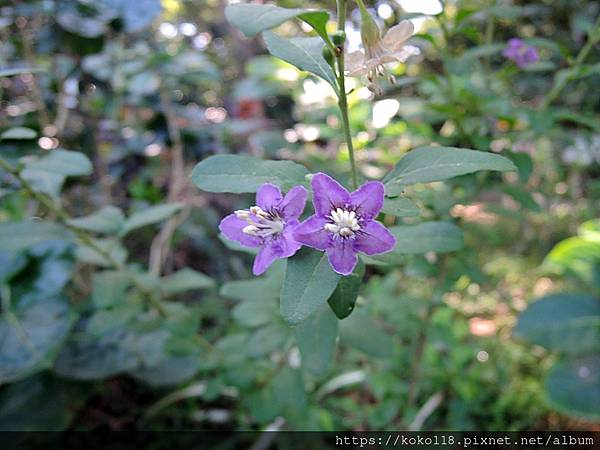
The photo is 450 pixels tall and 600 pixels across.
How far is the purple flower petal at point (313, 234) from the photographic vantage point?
0.56m

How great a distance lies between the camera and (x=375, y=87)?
639 millimetres

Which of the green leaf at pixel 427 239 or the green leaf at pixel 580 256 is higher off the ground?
the green leaf at pixel 427 239

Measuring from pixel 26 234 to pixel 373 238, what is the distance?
77 centimetres

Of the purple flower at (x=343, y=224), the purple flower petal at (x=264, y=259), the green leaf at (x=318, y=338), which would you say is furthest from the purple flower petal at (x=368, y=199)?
the green leaf at (x=318, y=338)

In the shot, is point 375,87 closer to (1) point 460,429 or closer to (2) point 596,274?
(1) point 460,429

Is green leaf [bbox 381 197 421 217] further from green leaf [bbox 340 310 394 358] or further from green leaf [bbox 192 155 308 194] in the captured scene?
green leaf [bbox 340 310 394 358]

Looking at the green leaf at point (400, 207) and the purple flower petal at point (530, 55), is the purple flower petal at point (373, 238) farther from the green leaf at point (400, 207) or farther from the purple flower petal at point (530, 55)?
the purple flower petal at point (530, 55)

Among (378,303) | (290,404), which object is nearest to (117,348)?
(290,404)

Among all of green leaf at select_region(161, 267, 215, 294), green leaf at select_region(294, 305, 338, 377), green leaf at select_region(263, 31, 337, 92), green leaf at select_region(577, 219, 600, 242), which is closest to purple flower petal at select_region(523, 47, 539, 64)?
green leaf at select_region(263, 31, 337, 92)

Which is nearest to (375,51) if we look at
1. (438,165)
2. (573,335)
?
(438,165)

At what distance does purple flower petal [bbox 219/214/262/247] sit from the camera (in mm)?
647

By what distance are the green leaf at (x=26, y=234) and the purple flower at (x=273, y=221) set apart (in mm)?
579

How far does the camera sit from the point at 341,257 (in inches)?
22.1

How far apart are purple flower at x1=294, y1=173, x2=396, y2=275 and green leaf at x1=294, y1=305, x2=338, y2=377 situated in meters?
0.23
